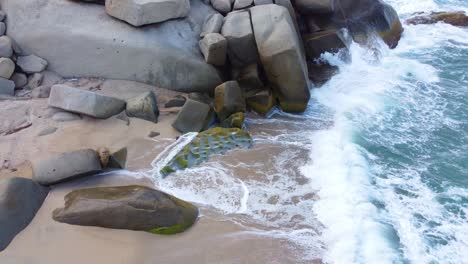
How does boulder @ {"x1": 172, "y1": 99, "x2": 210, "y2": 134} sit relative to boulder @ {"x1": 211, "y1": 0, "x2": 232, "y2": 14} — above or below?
below

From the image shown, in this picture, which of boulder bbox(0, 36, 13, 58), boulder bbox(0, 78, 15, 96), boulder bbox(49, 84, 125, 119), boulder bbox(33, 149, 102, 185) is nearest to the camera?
boulder bbox(33, 149, 102, 185)

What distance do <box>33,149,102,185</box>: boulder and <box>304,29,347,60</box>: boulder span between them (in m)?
4.73

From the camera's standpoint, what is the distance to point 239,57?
768 cm

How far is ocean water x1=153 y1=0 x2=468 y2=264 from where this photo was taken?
524 cm

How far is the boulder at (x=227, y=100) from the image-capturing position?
714 cm

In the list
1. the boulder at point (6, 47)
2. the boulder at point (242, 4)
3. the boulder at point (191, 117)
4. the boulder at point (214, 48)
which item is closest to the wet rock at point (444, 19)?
the boulder at point (242, 4)

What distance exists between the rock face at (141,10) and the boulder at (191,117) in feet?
5.04

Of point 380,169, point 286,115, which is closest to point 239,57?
point 286,115

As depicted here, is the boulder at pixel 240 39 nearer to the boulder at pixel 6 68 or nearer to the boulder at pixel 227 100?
the boulder at pixel 227 100

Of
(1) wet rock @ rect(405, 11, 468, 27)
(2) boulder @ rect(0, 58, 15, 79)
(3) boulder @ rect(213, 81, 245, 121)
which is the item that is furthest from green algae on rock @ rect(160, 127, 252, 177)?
(1) wet rock @ rect(405, 11, 468, 27)

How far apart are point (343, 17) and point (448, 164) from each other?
12.7ft

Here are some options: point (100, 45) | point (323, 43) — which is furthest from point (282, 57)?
point (100, 45)

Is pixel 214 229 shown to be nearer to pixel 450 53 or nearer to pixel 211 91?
pixel 211 91

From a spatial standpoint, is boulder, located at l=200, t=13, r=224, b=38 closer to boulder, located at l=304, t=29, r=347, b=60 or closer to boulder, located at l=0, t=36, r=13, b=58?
boulder, located at l=304, t=29, r=347, b=60
